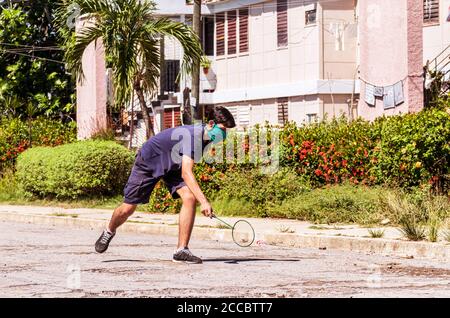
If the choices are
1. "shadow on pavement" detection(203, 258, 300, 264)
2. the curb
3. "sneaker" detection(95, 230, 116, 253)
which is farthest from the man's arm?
the curb

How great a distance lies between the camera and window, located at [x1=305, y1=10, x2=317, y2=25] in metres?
33.4

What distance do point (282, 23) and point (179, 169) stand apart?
22.4 meters

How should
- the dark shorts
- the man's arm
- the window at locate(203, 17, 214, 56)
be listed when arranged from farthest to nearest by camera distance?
the window at locate(203, 17, 214, 56)
the dark shorts
the man's arm

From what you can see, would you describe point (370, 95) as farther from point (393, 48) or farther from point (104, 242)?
point (104, 242)

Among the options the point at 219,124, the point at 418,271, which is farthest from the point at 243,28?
the point at 418,271

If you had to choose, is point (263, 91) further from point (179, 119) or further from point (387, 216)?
point (387, 216)

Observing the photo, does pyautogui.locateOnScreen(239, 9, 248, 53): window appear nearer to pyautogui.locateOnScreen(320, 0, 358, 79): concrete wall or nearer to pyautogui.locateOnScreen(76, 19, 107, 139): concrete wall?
pyautogui.locateOnScreen(320, 0, 358, 79): concrete wall

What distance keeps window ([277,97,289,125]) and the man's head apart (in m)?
21.7

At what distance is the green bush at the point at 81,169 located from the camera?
25.0 m

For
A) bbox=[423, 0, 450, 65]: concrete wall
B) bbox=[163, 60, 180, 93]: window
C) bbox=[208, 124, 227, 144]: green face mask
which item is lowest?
bbox=[208, 124, 227, 144]: green face mask

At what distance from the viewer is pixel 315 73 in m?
33.3

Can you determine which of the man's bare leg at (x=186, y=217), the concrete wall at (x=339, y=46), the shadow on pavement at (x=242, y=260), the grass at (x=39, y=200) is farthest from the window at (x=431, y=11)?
the man's bare leg at (x=186, y=217)
